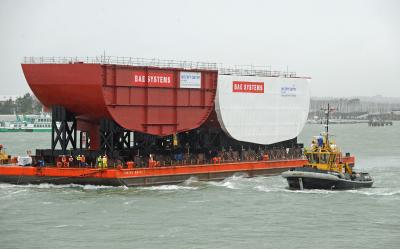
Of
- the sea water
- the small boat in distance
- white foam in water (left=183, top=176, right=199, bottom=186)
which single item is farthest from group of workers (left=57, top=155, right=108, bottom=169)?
the small boat in distance

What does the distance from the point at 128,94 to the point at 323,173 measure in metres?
13.3

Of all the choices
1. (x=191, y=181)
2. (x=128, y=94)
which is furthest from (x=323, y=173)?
(x=128, y=94)

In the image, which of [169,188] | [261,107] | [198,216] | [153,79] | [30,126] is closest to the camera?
[198,216]

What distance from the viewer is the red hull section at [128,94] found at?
1966 inches

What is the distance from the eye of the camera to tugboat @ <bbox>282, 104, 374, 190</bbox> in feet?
158

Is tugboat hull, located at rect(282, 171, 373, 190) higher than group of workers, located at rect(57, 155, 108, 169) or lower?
lower

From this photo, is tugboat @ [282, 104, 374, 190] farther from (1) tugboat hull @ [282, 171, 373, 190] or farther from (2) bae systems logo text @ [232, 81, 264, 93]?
(2) bae systems logo text @ [232, 81, 264, 93]

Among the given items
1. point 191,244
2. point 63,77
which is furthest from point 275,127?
point 191,244

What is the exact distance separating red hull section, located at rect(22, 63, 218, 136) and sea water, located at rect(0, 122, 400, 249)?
4.61 metres

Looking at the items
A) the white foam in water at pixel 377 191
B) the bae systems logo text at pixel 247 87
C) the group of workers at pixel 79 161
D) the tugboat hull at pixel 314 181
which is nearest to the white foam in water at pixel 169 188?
the group of workers at pixel 79 161

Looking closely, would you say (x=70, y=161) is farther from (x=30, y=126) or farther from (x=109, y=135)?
(x=30, y=126)

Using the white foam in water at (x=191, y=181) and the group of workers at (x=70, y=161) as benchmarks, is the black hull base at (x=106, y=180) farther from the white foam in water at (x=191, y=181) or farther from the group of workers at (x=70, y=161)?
the group of workers at (x=70, y=161)

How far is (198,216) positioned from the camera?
39938 mm

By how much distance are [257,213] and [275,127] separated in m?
22.9
